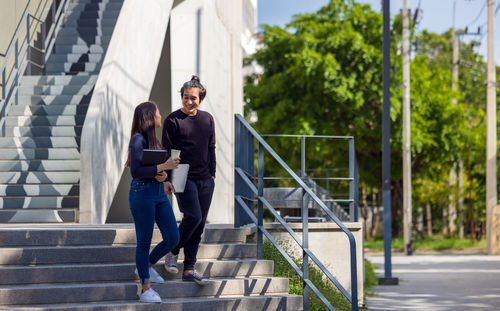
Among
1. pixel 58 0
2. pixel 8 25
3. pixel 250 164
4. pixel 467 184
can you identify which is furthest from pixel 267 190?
pixel 467 184

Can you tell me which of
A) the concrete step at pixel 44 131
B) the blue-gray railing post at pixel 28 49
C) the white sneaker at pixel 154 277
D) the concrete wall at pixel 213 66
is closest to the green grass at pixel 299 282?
the white sneaker at pixel 154 277

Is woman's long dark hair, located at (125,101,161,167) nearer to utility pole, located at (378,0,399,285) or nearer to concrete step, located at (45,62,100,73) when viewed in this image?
concrete step, located at (45,62,100,73)

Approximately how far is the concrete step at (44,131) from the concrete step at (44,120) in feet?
0.55

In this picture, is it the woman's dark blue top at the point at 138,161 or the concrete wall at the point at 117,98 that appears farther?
the concrete wall at the point at 117,98

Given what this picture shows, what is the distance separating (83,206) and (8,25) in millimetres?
6714

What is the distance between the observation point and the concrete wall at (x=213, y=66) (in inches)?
605

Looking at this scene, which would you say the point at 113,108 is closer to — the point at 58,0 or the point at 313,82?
the point at 58,0

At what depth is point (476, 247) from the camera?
1315 inches

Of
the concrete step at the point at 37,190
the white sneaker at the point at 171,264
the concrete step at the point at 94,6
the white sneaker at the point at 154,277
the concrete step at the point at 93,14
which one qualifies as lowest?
the white sneaker at the point at 154,277

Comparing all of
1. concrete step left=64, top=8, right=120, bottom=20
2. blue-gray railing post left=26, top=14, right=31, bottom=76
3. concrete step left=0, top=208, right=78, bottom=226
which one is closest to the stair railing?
blue-gray railing post left=26, top=14, right=31, bottom=76

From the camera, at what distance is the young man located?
300 inches

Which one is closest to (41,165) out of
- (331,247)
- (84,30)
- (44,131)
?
(44,131)

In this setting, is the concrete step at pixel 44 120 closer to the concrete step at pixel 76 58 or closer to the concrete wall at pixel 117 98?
the concrete wall at pixel 117 98

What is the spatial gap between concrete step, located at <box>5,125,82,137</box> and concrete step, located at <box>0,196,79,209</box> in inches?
64.6
